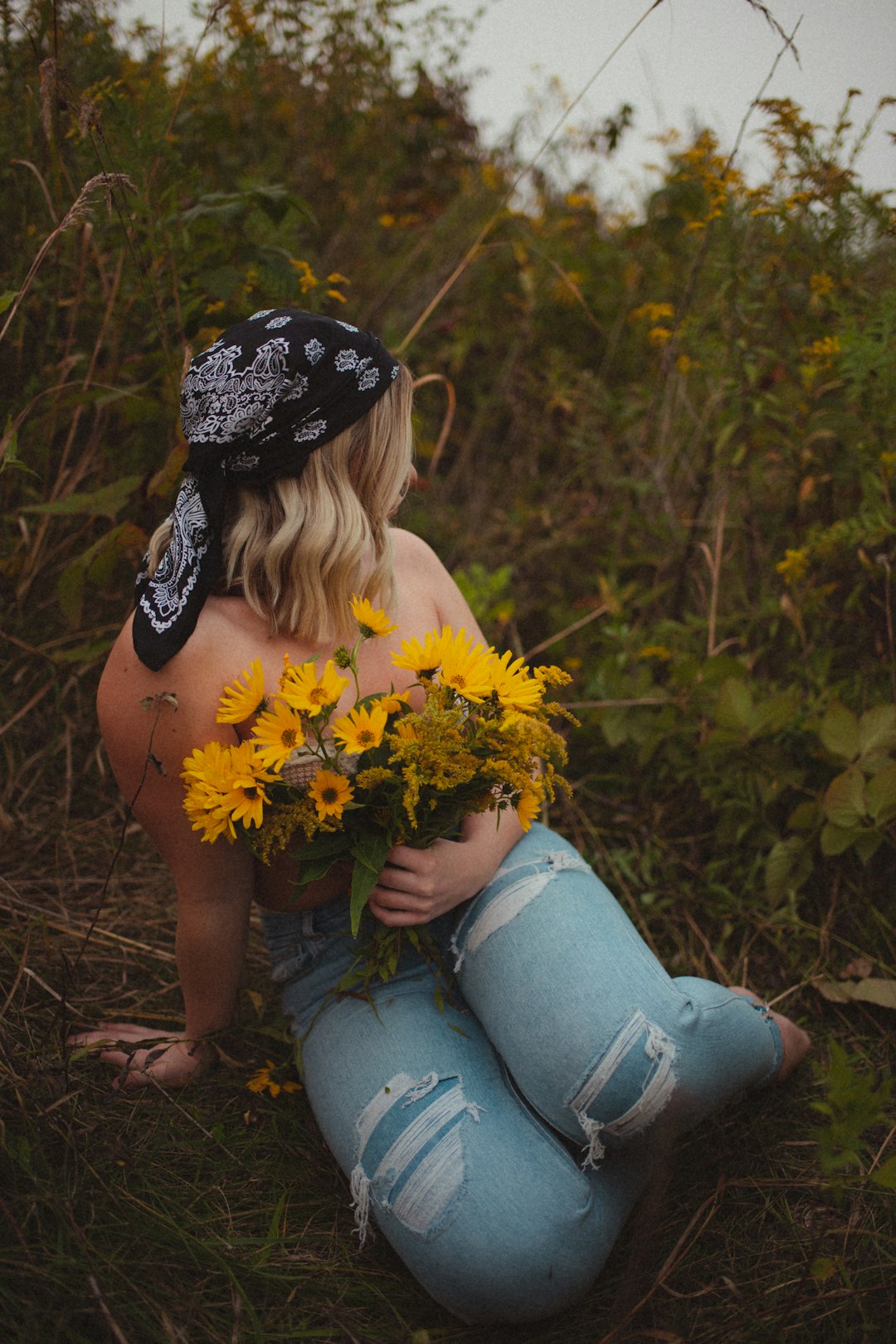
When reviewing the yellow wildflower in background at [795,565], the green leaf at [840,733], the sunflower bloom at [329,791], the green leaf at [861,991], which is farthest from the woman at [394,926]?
the yellow wildflower in background at [795,565]

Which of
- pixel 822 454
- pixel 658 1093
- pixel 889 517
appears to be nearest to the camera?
pixel 658 1093

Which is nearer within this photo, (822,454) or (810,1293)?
(810,1293)

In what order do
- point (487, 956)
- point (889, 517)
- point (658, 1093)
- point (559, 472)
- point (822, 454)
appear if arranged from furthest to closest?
1. point (559, 472)
2. point (822, 454)
3. point (889, 517)
4. point (487, 956)
5. point (658, 1093)

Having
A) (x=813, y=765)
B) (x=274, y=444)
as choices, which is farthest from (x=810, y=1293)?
(x=274, y=444)

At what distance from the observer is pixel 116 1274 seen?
1.08m

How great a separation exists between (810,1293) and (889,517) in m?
1.42

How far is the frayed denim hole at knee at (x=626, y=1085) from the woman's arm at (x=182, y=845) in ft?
1.87

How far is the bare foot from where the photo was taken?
1515mm

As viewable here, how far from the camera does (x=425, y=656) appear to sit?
1.10 meters

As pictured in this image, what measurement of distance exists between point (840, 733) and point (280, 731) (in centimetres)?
124

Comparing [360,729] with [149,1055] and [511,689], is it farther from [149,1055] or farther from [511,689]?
[149,1055]

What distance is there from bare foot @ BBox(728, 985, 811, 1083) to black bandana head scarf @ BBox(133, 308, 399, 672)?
1101 mm

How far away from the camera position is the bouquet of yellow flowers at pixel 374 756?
41.0 inches

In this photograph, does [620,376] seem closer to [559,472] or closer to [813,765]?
[559,472]
